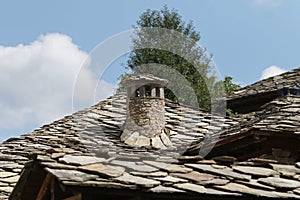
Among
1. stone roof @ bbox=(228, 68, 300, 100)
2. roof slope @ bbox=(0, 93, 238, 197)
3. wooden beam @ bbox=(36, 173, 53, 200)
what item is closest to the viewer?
wooden beam @ bbox=(36, 173, 53, 200)

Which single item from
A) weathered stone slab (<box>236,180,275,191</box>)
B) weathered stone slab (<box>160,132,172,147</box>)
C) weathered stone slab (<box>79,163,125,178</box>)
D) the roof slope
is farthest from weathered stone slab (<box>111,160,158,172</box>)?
weathered stone slab (<box>160,132,172,147</box>)

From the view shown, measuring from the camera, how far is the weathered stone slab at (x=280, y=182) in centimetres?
465

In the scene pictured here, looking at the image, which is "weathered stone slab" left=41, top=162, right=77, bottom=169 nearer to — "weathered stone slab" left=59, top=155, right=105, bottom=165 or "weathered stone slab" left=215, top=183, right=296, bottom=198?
"weathered stone slab" left=59, top=155, right=105, bottom=165

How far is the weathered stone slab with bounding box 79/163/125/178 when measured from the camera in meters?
4.38

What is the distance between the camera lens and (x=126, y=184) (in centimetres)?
424

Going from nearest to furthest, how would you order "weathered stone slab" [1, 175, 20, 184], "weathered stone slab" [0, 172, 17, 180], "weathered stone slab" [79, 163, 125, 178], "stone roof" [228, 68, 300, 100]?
1. "weathered stone slab" [79, 163, 125, 178]
2. "weathered stone slab" [1, 175, 20, 184]
3. "weathered stone slab" [0, 172, 17, 180]
4. "stone roof" [228, 68, 300, 100]

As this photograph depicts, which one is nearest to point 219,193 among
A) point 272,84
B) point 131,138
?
point 131,138

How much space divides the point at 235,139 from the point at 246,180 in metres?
3.10

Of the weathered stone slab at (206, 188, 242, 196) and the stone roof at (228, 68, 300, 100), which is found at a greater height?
the stone roof at (228, 68, 300, 100)

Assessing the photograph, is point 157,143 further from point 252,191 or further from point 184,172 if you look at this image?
point 252,191

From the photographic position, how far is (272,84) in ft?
39.4

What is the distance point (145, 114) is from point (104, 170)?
5.73 meters

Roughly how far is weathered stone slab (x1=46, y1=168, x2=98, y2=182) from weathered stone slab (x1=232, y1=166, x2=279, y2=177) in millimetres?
1427

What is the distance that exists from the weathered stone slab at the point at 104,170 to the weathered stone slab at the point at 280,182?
4.06ft
